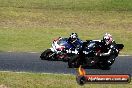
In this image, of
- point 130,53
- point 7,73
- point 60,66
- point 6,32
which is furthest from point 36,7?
point 7,73

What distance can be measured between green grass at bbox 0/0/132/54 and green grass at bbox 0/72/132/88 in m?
9.16

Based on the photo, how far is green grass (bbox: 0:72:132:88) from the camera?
752 inches

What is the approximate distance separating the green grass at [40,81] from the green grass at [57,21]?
9155 millimetres

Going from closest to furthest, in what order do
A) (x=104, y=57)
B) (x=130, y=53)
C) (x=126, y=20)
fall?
(x=104, y=57) → (x=130, y=53) → (x=126, y=20)

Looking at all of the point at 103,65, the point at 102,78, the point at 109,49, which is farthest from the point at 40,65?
the point at 102,78

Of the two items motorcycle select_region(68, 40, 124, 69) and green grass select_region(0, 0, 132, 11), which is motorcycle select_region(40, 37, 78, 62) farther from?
green grass select_region(0, 0, 132, 11)

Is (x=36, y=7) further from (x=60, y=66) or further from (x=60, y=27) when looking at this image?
(x=60, y=66)

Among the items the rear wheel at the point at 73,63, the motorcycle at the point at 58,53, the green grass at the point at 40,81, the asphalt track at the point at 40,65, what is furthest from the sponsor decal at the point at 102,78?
the motorcycle at the point at 58,53

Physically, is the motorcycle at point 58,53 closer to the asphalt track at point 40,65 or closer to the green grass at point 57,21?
the asphalt track at point 40,65

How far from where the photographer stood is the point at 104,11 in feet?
157

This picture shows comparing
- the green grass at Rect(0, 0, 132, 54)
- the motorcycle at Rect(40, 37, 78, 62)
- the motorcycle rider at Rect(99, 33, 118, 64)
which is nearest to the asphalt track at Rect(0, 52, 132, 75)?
the motorcycle at Rect(40, 37, 78, 62)

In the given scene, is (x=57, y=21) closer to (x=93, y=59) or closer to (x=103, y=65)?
(x=93, y=59)

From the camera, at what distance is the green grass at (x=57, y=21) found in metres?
34.1

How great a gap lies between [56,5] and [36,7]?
2.26m
